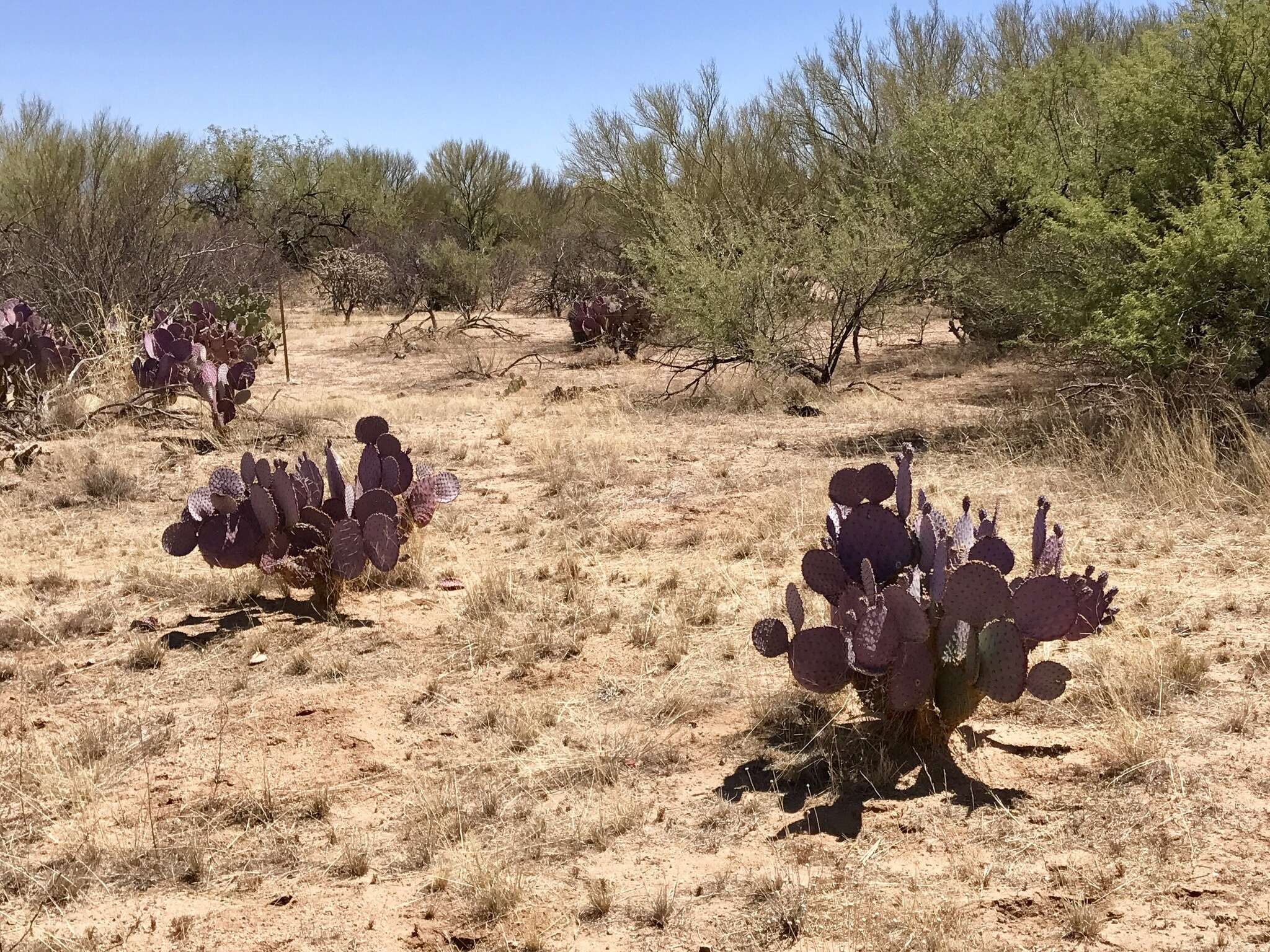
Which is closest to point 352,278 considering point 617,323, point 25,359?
point 617,323

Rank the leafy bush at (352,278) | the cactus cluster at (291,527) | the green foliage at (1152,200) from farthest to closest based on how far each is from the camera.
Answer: the leafy bush at (352,278) → the green foliage at (1152,200) → the cactus cluster at (291,527)

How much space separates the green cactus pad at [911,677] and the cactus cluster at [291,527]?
2.43m

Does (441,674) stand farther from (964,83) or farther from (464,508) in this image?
(964,83)

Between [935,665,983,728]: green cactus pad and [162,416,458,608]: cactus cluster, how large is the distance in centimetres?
250

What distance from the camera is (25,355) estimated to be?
884 centimetres

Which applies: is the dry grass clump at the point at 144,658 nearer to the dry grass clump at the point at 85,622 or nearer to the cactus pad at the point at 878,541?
the dry grass clump at the point at 85,622

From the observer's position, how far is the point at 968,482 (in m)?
6.83

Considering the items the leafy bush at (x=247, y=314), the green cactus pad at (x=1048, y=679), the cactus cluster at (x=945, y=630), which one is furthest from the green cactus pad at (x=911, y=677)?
the leafy bush at (x=247, y=314)

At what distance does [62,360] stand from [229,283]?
291 inches

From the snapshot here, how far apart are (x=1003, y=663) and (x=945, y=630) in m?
0.20

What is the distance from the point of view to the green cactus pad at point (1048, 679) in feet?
10.6

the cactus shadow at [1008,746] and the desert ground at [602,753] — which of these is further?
the cactus shadow at [1008,746]

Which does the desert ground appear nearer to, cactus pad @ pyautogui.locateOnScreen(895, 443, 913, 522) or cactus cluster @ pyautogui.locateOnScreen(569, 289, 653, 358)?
cactus pad @ pyautogui.locateOnScreen(895, 443, 913, 522)

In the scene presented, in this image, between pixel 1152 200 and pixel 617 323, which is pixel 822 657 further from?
pixel 617 323
